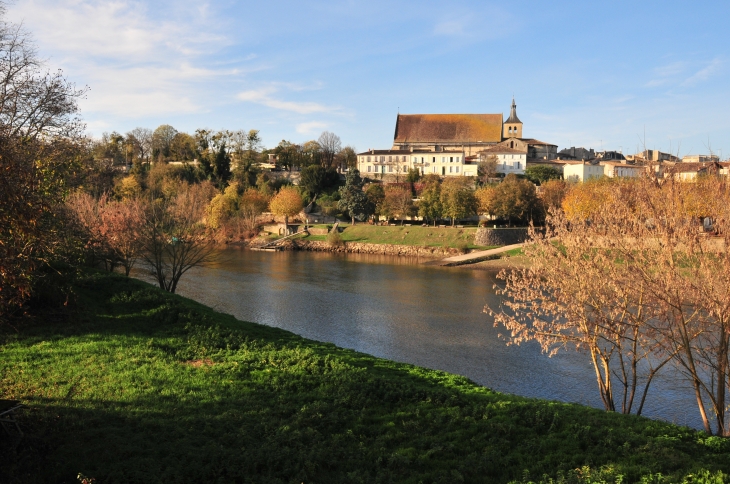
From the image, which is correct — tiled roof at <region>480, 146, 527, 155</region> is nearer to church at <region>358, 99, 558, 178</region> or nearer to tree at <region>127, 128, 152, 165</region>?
church at <region>358, 99, 558, 178</region>

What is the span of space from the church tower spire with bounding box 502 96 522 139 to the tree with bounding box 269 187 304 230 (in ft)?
143

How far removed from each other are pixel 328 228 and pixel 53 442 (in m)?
55.6

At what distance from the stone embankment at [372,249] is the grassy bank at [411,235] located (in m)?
0.82

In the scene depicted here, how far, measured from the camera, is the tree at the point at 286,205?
6450cm

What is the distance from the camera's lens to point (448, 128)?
94125mm

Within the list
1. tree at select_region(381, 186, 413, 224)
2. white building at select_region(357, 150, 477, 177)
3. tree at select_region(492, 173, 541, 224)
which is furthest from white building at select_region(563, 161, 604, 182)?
tree at select_region(381, 186, 413, 224)

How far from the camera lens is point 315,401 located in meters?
9.77

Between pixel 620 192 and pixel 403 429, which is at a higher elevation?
pixel 620 192

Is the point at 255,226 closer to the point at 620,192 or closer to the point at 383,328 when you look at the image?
the point at 383,328

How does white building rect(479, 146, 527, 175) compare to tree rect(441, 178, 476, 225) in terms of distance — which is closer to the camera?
tree rect(441, 178, 476, 225)

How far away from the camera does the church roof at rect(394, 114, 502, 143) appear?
9194 cm

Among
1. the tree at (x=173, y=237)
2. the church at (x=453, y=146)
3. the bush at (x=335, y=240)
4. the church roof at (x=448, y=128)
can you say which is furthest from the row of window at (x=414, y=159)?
the tree at (x=173, y=237)

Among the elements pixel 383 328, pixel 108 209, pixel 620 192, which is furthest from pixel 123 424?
pixel 108 209

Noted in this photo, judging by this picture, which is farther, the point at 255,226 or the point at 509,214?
the point at 255,226
